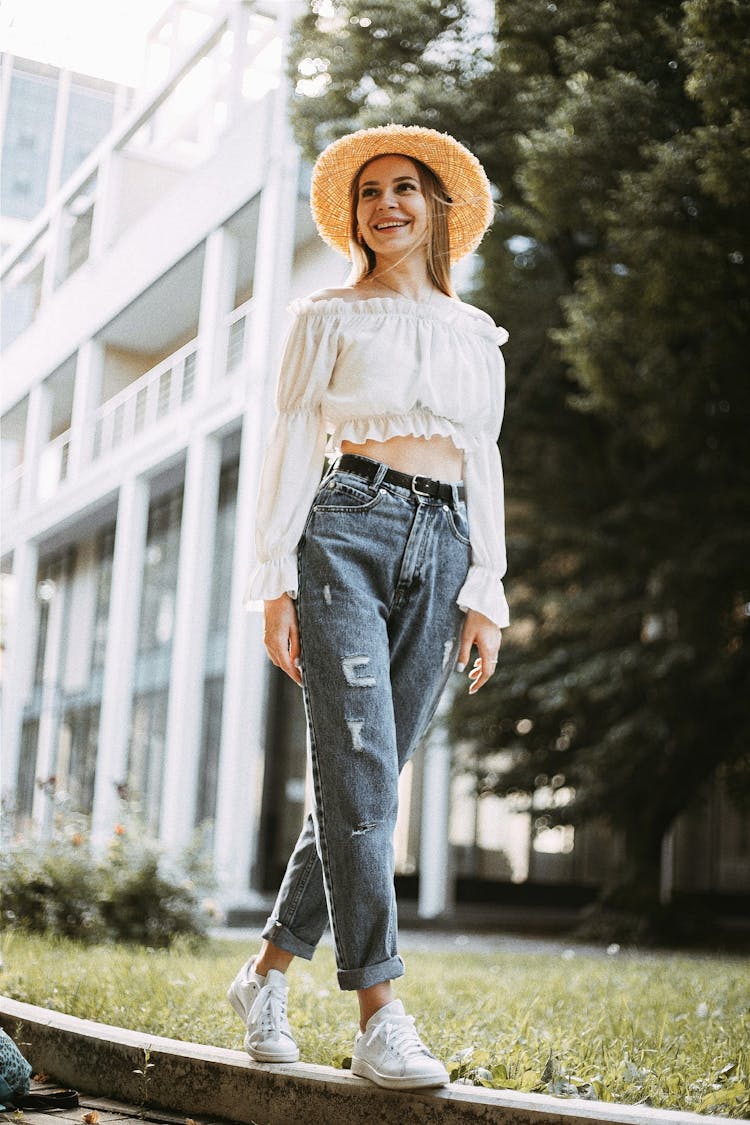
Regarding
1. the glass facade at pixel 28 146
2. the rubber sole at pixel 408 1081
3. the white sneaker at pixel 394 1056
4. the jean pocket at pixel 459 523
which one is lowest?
the rubber sole at pixel 408 1081

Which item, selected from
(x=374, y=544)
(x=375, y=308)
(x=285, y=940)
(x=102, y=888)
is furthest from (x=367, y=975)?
(x=102, y=888)

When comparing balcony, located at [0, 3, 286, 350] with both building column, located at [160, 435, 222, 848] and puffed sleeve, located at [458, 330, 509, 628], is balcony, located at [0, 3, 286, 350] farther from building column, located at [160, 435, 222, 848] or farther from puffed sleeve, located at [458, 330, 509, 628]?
puffed sleeve, located at [458, 330, 509, 628]

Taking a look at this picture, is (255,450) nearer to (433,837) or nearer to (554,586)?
(554,586)

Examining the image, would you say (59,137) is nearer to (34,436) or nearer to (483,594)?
(34,436)

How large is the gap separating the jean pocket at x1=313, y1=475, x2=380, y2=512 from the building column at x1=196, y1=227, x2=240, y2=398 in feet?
14.8

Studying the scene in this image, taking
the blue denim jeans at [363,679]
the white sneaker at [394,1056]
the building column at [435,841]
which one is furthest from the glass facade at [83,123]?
the building column at [435,841]

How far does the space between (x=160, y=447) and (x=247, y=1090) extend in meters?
5.19

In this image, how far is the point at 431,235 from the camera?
262 centimetres

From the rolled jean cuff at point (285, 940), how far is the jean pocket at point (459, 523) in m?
0.81

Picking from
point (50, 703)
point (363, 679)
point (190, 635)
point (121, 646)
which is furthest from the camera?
point (190, 635)

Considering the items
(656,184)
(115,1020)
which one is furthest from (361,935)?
(656,184)

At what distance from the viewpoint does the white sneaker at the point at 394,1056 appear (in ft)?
6.91

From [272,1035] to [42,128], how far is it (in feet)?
11.5

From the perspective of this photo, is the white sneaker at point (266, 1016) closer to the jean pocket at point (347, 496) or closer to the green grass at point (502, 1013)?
the green grass at point (502, 1013)
